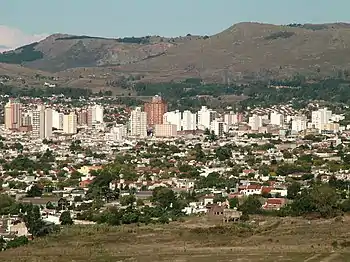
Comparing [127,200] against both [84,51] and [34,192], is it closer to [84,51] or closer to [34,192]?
[34,192]

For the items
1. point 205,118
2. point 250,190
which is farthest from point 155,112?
point 250,190

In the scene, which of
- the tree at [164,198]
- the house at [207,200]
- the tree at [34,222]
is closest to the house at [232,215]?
the tree at [164,198]

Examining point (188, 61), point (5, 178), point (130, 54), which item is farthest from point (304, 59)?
point (5, 178)

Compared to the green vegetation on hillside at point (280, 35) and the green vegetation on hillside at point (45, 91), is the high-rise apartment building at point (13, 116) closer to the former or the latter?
the green vegetation on hillside at point (45, 91)

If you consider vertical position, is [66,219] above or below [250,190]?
below

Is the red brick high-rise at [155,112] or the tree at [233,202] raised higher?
the red brick high-rise at [155,112]

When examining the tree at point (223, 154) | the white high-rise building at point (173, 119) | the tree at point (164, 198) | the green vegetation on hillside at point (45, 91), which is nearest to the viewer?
the tree at point (164, 198)
